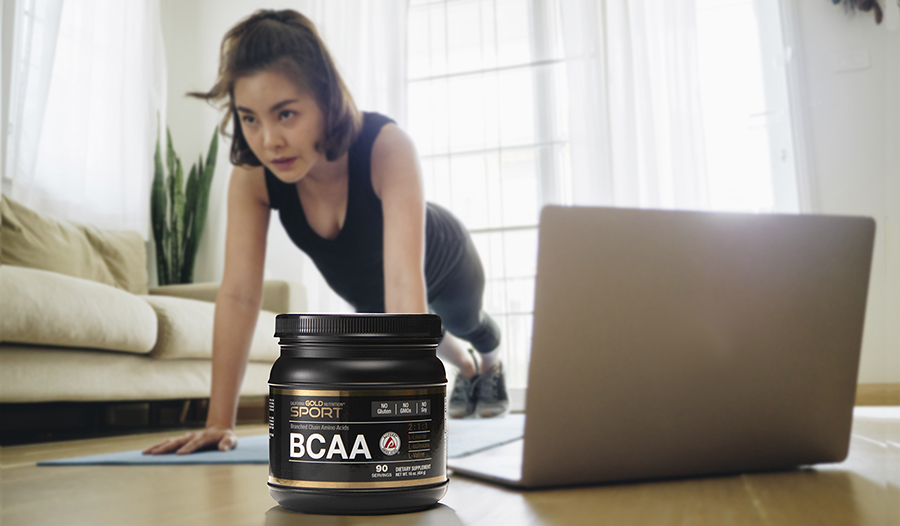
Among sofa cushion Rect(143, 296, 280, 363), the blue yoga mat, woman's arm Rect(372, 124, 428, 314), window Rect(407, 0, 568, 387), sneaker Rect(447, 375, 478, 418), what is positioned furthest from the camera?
window Rect(407, 0, 568, 387)

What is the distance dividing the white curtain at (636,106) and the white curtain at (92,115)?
175 centimetres

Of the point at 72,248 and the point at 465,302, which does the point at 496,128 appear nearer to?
the point at 465,302

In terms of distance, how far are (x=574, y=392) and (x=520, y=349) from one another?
217 centimetres

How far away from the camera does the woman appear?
1.42 metres

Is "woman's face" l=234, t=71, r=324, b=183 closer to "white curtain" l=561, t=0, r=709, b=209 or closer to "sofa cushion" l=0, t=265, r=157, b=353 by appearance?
"sofa cushion" l=0, t=265, r=157, b=353

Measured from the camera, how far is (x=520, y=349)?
2664mm

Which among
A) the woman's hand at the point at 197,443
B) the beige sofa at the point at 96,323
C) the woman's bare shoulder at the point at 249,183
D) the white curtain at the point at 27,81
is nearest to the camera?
the woman's hand at the point at 197,443

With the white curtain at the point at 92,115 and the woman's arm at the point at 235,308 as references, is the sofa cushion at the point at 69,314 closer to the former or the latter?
the woman's arm at the point at 235,308

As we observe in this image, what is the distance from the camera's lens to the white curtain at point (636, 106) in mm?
2549

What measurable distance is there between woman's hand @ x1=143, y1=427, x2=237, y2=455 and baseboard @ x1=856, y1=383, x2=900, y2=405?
172 cm

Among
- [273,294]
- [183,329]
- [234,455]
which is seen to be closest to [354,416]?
[234,455]

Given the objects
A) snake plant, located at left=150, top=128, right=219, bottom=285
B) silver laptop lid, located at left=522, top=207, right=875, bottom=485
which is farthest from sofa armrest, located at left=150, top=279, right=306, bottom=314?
silver laptop lid, located at left=522, top=207, right=875, bottom=485

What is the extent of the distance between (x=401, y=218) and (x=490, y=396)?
33.8 inches

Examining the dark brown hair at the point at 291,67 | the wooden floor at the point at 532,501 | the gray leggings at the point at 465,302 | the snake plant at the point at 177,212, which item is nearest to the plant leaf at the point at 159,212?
the snake plant at the point at 177,212
